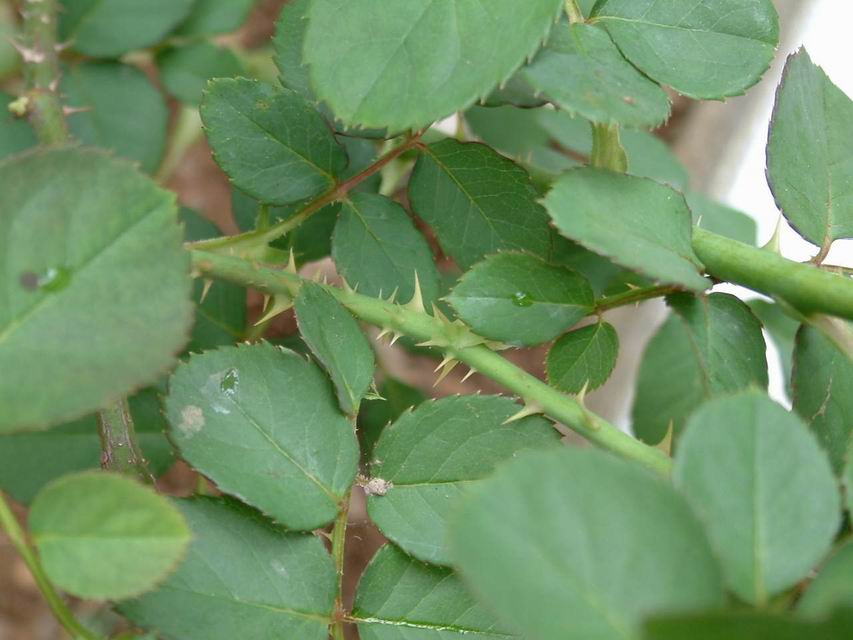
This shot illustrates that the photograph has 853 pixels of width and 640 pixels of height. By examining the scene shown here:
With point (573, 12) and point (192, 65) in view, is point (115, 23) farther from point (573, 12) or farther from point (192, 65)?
point (573, 12)

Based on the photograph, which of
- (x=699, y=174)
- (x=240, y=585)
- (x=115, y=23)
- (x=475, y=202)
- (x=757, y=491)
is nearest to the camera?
(x=757, y=491)

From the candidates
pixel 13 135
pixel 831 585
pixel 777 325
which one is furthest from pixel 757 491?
pixel 13 135

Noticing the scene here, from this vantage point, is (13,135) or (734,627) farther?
(13,135)

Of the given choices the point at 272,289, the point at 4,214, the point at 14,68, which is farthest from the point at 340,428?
the point at 14,68

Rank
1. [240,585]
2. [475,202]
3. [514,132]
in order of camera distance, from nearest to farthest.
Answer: [240,585], [475,202], [514,132]

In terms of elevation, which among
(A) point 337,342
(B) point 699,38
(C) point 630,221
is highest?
(B) point 699,38

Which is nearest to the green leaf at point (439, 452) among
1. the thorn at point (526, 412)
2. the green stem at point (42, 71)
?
the thorn at point (526, 412)

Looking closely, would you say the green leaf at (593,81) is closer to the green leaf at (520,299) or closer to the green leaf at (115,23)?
the green leaf at (520,299)

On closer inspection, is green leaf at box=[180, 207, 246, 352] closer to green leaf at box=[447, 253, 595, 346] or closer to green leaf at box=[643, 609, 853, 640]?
green leaf at box=[447, 253, 595, 346]
